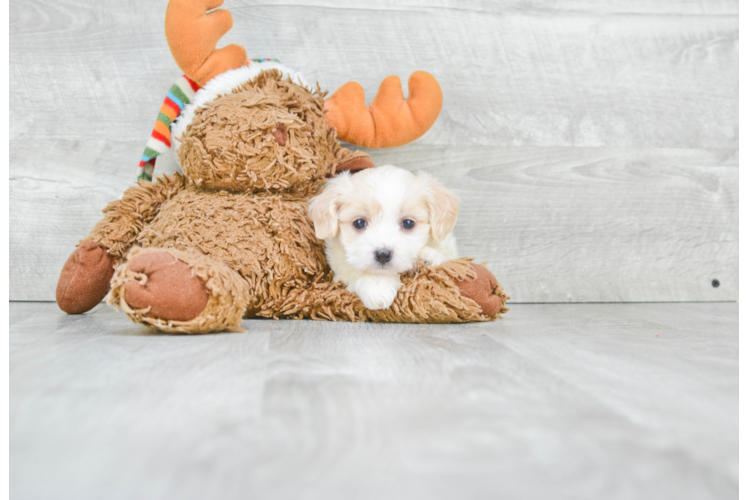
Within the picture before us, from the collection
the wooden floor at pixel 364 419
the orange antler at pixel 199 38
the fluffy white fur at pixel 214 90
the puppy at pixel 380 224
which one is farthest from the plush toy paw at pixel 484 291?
the orange antler at pixel 199 38

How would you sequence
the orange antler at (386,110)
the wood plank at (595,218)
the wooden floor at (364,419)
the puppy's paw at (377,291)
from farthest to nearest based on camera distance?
the wood plank at (595,218), the orange antler at (386,110), the puppy's paw at (377,291), the wooden floor at (364,419)

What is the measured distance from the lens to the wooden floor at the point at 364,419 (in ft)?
1.52

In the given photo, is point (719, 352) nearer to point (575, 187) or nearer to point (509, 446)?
point (509, 446)

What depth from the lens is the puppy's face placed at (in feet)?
3.87

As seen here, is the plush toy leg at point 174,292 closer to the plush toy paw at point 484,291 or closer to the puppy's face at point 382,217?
the puppy's face at point 382,217

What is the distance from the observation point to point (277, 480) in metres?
0.46

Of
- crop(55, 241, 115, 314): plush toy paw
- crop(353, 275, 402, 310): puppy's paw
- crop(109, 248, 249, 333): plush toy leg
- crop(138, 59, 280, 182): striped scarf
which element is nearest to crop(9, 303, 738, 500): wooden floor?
crop(109, 248, 249, 333): plush toy leg

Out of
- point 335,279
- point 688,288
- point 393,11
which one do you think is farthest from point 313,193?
point 688,288

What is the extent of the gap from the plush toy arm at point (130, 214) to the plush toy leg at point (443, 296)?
61cm

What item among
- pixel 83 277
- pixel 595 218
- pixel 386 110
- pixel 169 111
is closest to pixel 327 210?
pixel 386 110

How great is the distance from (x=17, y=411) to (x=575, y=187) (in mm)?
1596

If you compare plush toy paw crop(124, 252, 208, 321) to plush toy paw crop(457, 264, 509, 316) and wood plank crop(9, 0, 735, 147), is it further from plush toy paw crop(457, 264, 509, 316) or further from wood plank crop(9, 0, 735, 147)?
wood plank crop(9, 0, 735, 147)

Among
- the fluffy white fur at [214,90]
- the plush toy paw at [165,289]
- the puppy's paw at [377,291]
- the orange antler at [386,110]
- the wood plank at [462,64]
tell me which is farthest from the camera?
the wood plank at [462,64]

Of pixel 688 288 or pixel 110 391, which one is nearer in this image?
pixel 110 391
